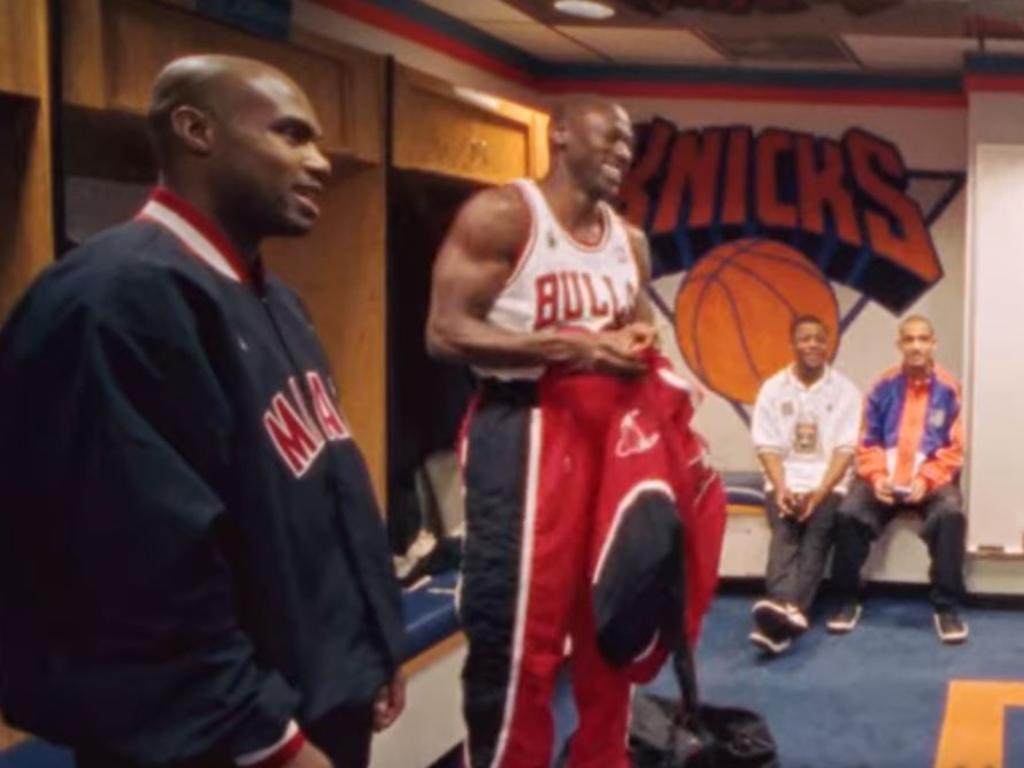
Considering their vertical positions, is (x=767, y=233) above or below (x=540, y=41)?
below

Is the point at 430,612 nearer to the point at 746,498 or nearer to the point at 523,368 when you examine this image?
the point at 523,368

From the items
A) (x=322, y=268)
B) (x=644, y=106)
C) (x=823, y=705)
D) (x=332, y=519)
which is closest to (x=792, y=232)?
(x=644, y=106)

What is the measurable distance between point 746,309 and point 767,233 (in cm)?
35

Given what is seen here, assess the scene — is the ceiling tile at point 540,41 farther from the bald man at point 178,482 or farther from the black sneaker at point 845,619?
the bald man at point 178,482

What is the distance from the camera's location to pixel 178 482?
1.15 m

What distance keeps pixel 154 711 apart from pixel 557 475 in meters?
1.13

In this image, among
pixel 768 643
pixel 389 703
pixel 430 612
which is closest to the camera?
pixel 389 703

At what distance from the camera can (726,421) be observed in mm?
6012

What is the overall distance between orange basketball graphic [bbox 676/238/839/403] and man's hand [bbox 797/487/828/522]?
2.82 feet

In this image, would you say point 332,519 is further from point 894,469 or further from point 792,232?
point 792,232

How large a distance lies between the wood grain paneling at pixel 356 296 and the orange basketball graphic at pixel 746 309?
9.10 feet

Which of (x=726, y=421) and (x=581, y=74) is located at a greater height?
(x=581, y=74)

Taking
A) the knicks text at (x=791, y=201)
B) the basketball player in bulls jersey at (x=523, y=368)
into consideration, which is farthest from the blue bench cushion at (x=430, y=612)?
the knicks text at (x=791, y=201)

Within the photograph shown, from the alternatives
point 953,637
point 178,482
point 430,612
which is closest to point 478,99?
point 430,612
